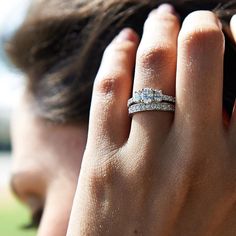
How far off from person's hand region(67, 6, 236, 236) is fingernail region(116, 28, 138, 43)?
10 cm

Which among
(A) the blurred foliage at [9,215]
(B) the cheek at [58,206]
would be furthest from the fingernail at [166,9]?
(A) the blurred foliage at [9,215]

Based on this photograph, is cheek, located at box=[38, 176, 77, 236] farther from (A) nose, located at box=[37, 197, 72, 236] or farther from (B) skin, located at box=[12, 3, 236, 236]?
(B) skin, located at box=[12, 3, 236, 236]

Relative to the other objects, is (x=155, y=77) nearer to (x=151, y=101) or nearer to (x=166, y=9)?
(x=151, y=101)

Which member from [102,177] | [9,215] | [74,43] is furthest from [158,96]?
[9,215]

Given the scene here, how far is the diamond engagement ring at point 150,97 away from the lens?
91 cm

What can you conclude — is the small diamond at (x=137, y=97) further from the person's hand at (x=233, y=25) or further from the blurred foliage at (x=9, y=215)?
the blurred foliage at (x=9, y=215)

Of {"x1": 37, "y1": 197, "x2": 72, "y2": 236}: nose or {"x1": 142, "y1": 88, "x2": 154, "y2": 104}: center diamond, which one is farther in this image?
{"x1": 37, "y1": 197, "x2": 72, "y2": 236}: nose

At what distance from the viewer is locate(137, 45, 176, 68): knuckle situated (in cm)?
94

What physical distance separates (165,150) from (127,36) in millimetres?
263

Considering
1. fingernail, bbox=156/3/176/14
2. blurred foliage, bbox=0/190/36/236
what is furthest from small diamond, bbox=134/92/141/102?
blurred foliage, bbox=0/190/36/236

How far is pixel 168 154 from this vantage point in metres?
0.92

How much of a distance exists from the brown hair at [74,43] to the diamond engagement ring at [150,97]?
15 centimetres

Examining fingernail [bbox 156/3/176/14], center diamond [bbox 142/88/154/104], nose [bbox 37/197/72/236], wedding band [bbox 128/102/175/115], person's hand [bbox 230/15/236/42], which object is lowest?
nose [bbox 37/197/72/236]

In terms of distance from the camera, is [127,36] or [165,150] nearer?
[165,150]
